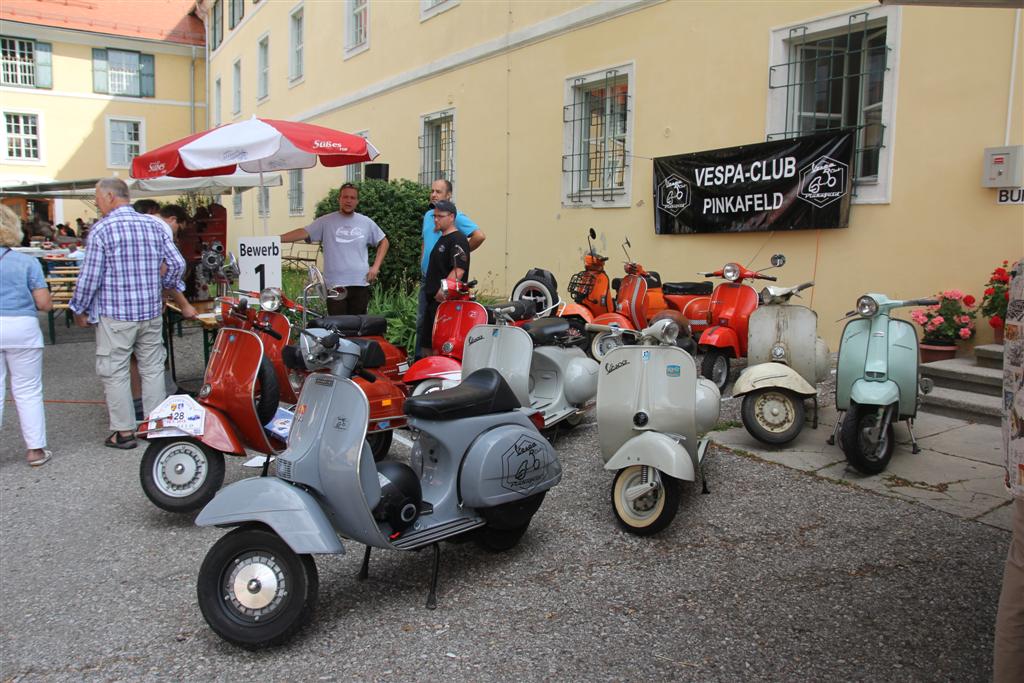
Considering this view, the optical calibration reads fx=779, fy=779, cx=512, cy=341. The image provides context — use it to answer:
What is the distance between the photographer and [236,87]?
26.6 meters

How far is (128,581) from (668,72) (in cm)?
805

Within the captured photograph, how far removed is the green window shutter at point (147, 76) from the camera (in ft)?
107

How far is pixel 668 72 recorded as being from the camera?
9.32 metres

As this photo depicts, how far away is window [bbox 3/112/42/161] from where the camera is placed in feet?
101

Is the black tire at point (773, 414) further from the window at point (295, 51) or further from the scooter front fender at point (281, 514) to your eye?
the window at point (295, 51)

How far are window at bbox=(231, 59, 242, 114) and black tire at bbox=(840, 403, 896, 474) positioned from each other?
25.7m

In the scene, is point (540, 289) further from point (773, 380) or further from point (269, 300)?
point (269, 300)

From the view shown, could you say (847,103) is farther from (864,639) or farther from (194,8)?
(194,8)

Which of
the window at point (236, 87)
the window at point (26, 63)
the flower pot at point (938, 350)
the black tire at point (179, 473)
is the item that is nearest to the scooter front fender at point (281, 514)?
the black tire at point (179, 473)

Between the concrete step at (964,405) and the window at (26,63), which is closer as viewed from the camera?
the concrete step at (964,405)

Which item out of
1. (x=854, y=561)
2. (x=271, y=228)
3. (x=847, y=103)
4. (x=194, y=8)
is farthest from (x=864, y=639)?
(x=194, y=8)

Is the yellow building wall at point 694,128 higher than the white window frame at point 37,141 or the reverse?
the reverse

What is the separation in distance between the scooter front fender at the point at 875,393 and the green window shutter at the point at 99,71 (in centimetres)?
3490

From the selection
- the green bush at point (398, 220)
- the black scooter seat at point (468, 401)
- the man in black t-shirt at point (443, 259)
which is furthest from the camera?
the green bush at point (398, 220)
